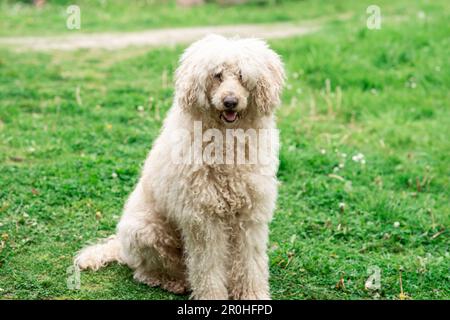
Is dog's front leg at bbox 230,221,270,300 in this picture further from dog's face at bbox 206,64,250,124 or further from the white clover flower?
the white clover flower

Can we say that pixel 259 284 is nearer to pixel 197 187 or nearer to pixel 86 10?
pixel 197 187

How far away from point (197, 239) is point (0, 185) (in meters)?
2.39

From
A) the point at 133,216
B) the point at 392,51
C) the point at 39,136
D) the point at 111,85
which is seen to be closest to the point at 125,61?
the point at 111,85

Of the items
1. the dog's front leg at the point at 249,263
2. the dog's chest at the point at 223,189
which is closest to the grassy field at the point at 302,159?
the dog's front leg at the point at 249,263

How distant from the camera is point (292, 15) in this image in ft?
40.2

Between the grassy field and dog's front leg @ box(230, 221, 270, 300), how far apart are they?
0.93ft

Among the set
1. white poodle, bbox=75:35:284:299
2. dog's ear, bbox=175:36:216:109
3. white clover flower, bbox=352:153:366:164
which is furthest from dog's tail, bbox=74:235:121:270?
white clover flower, bbox=352:153:366:164

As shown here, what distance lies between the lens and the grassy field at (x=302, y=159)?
4887mm

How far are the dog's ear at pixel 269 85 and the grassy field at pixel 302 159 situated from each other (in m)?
1.31

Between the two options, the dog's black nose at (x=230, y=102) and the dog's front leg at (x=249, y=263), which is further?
the dog's front leg at (x=249, y=263)

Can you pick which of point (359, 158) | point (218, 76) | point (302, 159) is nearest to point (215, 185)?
point (218, 76)

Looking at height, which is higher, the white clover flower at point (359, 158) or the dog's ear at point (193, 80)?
the dog's ear at point (193, 80)

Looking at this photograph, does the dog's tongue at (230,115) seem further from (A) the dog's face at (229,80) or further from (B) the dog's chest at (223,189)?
(B) the dog's chest at (223,189)

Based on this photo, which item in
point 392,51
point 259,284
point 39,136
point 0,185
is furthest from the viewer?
point 392,51
